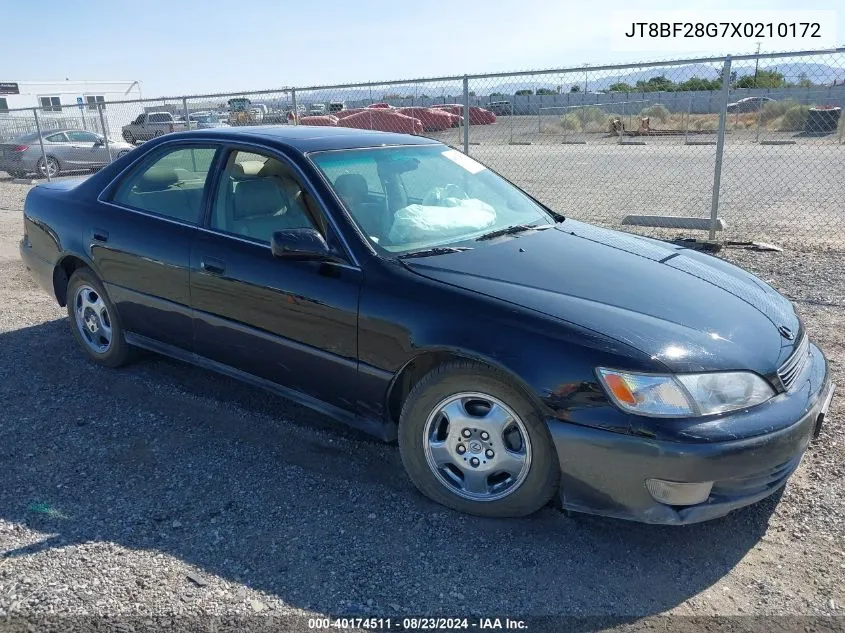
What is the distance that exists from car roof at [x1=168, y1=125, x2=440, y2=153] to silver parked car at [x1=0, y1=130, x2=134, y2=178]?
47.4ft

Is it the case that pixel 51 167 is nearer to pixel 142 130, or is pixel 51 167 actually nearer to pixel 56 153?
pixel 56 153

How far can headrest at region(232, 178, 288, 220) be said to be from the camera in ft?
11.9

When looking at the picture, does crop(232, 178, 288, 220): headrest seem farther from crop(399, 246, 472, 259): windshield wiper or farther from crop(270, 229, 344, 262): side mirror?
crop(399, 246, 472, 259): windshield wiper

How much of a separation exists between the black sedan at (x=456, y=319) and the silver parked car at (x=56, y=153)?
14.6 meters

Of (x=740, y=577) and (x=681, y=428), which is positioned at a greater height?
(x=681, y=428)

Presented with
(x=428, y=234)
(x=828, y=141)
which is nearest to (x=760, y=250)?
(x=428, y=234)

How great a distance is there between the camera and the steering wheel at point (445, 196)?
380cm

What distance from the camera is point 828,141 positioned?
63.9 feet

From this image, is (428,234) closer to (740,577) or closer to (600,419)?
(600,419)

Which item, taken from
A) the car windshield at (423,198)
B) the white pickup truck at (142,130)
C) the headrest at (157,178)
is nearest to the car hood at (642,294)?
the car windshield at (423,198)

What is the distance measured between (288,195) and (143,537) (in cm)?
180

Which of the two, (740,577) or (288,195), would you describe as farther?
(288,195)

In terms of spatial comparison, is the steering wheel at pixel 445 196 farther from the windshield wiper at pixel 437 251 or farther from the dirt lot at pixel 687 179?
the dirt lot at pixel 687 179

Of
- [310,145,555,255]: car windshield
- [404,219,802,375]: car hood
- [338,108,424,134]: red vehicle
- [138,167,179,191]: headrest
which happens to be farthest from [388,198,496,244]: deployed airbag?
[338,108,424,134]: red vehicle
